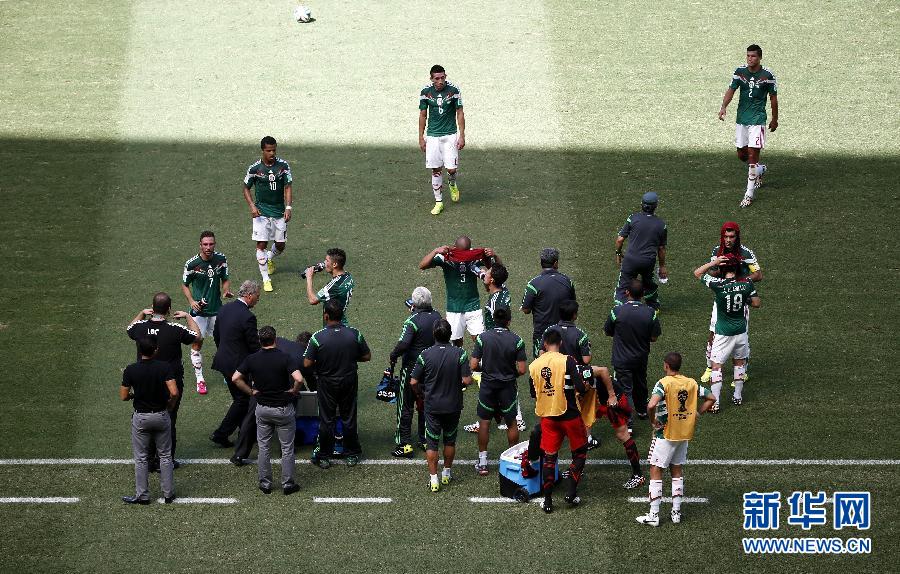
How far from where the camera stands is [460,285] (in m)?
16.4

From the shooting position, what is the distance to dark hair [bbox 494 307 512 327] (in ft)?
47.4

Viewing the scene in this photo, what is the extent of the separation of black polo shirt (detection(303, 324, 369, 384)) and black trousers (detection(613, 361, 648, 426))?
3.20 m

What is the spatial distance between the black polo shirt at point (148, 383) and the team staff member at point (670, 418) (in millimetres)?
5327

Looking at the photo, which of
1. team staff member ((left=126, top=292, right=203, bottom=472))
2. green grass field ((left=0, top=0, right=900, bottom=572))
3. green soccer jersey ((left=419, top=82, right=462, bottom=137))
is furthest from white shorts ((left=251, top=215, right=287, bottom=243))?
team staff member ((left=126, top=292, right=203, bottom=472))

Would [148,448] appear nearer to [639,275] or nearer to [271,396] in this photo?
[271,396]

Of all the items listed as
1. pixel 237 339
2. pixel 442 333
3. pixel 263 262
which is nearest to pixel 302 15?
pixel 263 262

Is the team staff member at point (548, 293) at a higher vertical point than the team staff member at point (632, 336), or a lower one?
higher

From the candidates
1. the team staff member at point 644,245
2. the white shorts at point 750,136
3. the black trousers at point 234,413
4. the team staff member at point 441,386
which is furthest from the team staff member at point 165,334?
the white shorts at point 750,136

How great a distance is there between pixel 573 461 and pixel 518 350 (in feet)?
4.66

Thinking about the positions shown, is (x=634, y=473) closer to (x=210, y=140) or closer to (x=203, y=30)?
(x=210, y=140)

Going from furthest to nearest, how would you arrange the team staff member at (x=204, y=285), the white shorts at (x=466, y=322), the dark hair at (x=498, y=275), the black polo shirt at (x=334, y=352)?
the team staff member at (x=204, y=285)
the white shorts at (x=466, y=322)
the dark hair at (x=498, y=275)
the black polo shirt at (x=334, y=352)

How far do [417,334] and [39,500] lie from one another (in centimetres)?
471

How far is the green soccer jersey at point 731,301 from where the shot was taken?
52.0ft

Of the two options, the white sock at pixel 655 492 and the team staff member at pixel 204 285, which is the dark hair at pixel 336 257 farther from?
the white sock at pixel 655 492
